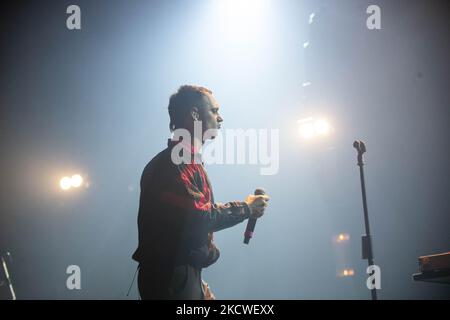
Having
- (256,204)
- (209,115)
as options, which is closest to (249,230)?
(256,204)

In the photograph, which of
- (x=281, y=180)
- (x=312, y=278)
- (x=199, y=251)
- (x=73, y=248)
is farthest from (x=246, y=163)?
(x=199, y=251)

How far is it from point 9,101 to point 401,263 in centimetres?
1206

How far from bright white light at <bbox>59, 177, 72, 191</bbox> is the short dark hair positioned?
27.0ft

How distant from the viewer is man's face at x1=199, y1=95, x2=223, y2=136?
3178 mm

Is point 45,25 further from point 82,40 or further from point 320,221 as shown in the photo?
point 320,221

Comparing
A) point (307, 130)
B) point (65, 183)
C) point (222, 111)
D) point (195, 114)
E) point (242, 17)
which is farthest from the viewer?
point (222, 111)

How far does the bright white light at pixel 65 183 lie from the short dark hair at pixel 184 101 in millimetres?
8242

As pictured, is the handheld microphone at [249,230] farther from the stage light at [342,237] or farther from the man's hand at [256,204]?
the stage light at [342,237]

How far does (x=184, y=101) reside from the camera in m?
3.24

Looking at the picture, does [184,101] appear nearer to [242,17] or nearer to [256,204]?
[256,204]

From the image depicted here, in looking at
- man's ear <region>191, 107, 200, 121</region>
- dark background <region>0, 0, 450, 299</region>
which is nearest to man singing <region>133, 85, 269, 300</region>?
man's ear <region>191, 107, 200, 121</region>

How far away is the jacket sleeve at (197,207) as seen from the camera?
2619 millimetres

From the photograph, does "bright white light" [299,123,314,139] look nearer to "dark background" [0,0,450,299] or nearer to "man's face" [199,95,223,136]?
"dark background" [0,0,450,299]

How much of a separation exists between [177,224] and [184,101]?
3.60ft
